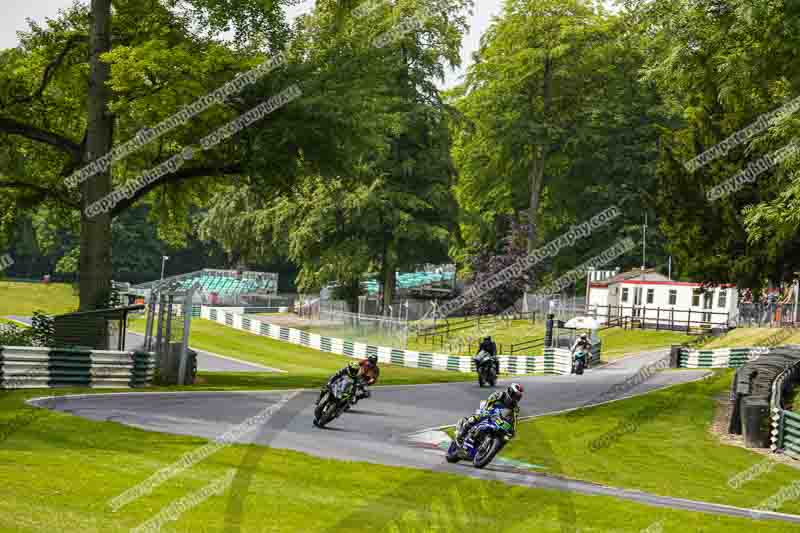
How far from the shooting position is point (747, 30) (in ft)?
76.4

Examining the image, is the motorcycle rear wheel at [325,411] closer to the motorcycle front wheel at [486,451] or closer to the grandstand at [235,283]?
the motorcycle front wheel at [486,451]

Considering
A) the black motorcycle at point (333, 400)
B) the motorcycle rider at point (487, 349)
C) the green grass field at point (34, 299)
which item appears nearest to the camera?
the black motorcycle at point (333, 400)

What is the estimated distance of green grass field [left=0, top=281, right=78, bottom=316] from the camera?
225ft

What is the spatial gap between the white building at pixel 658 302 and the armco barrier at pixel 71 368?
1477 inches

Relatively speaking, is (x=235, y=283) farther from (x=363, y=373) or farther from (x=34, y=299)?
(x=363, y=373)

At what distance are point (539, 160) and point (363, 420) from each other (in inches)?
2090

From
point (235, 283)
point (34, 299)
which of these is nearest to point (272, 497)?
point (34, 299)

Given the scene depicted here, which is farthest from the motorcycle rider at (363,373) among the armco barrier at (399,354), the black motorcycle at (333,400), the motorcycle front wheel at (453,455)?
the armco barrier at (399,354)

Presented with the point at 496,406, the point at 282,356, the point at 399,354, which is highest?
the point at 496,406

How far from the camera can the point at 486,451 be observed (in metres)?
15.1

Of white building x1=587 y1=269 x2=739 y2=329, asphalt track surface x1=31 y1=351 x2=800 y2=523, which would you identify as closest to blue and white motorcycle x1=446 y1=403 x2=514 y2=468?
asphalt track surface x1=31 y1=351 x2=800 y2=523

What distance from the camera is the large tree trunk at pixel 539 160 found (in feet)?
223

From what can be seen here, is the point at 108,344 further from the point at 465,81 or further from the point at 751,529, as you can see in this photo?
the point at 465,81

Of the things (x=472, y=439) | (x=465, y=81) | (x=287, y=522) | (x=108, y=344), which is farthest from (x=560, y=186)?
(x=287, y=522)
